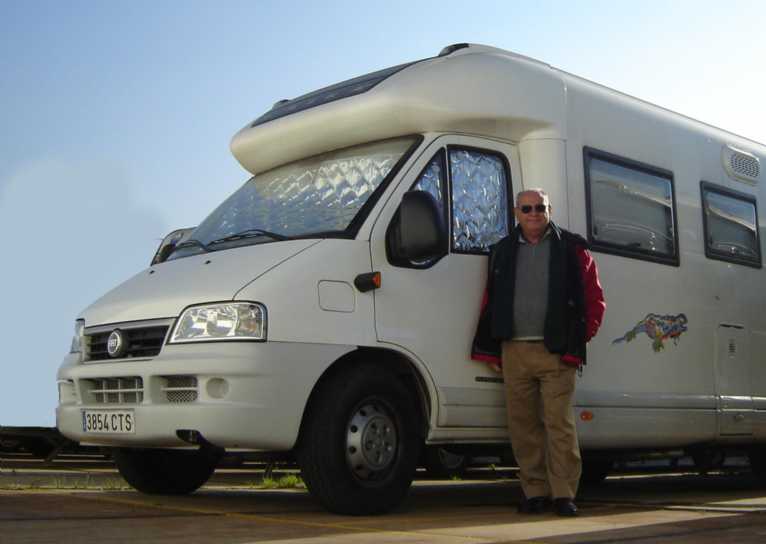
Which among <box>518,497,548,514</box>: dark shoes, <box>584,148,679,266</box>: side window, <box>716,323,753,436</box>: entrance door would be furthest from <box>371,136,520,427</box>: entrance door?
<box>716,323,753,436</box>: entrance door

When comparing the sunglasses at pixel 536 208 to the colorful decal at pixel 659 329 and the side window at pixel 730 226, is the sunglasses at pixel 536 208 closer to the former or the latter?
the colorful decal at pixel 659 329

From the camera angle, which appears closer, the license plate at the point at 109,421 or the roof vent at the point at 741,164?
the license plate at the point at 109,421

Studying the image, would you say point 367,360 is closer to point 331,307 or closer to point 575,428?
point 331,307

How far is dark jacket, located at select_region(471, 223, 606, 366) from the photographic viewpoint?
277 inches

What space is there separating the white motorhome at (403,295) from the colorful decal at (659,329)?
0.07 feet

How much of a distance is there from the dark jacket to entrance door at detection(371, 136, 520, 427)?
0.39 feet

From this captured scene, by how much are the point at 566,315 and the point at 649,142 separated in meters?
2.37

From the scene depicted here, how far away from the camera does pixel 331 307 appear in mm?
6586

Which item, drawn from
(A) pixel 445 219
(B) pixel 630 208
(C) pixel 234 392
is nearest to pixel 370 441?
(C) pixel 234 392

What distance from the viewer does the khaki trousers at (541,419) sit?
23.1 ft

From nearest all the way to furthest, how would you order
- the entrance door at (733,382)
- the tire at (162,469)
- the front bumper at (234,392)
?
the front bumper at (234,392) < the tire at (162,469) < the entrance door at (733,382)

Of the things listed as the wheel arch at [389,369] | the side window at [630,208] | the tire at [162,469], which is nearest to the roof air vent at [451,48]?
the side window at [630,208]

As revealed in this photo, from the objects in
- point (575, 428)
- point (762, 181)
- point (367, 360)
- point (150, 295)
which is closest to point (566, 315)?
point (575, 428)

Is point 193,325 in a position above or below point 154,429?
above
